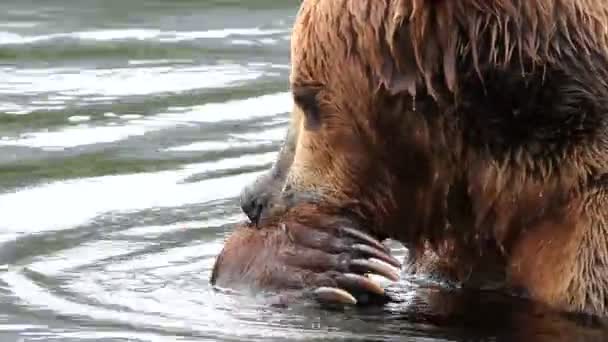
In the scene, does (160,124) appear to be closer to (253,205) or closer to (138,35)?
(138,35)

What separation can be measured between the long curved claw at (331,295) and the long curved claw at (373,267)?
98 mm

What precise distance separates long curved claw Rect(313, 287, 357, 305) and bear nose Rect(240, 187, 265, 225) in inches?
14.5

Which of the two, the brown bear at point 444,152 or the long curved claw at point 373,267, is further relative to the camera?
the long curved claw at point 373,267

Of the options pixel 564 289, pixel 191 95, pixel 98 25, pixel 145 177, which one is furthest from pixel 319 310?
pixel 98 25

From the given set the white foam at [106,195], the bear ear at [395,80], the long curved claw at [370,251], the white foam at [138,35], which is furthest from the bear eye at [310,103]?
the white foam at [138,35]

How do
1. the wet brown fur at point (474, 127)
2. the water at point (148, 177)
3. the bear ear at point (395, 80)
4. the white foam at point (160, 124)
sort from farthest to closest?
the white foam at point (160, 124) → the water at point (148, 177) → the bear ear at point (395, 80) → the wet brown fur at point (474, 127)

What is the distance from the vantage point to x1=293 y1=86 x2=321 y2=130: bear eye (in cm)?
707

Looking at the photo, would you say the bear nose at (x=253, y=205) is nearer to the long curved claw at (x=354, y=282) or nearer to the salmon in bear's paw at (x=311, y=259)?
the salmon in bear's paw at (x=311, y=259)

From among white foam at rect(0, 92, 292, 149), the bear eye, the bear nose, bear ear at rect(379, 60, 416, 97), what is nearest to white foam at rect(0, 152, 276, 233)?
white foam at rect(0, 92, 292, 149)

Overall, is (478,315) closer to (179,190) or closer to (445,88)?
(445,88)

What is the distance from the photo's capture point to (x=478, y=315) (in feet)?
23.8

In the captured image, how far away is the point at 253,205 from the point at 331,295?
449 mm

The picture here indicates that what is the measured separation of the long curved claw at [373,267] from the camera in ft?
23.2

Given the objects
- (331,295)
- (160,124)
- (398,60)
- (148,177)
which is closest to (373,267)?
(331,295)
